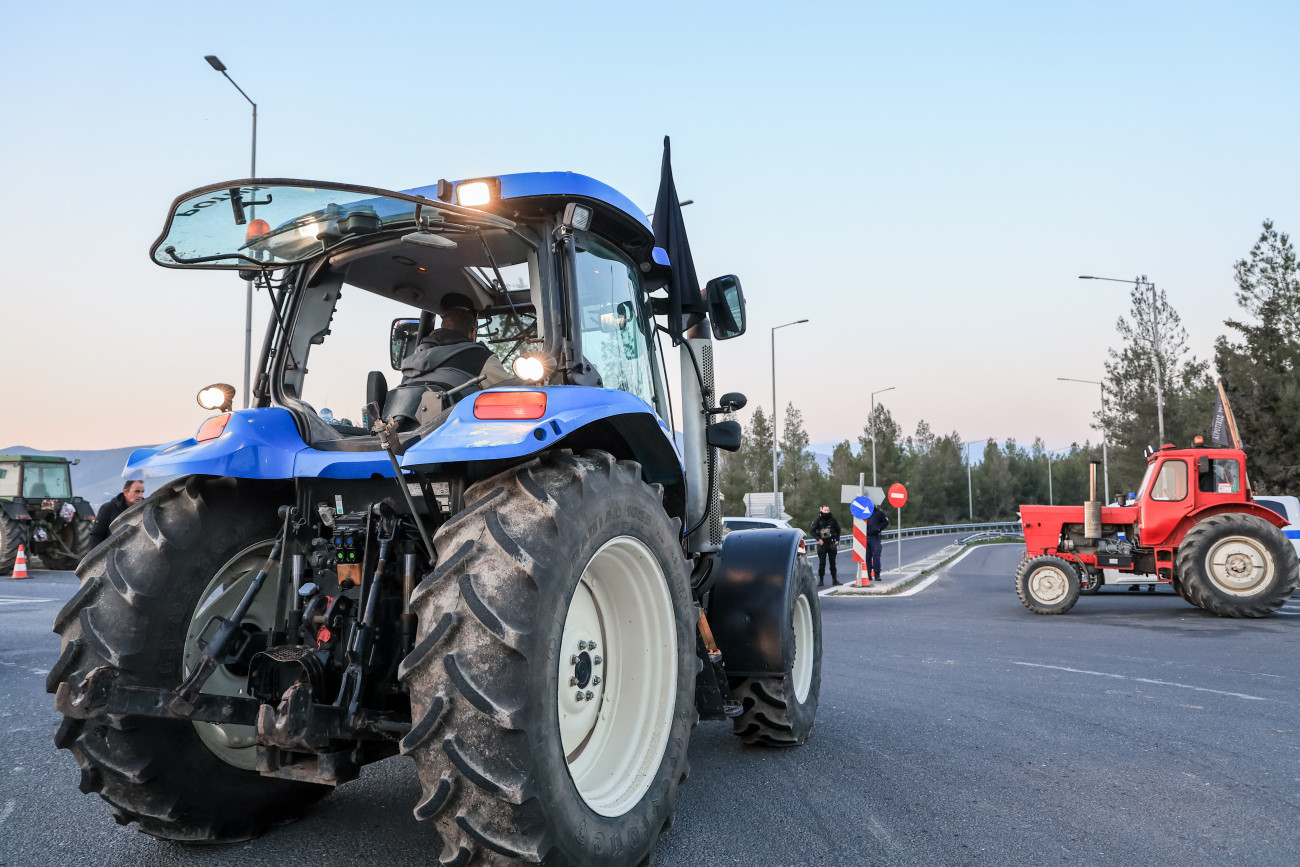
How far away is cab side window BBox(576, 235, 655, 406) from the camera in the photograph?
395 cm

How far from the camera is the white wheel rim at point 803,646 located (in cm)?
563

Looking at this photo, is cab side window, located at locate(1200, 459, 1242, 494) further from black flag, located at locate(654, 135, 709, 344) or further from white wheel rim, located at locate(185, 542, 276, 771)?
white wheel rim, located at locate(185, 542, 276, 771)

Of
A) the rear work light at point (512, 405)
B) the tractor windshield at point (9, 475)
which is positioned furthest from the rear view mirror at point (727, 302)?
the tractor windshield at point (9, 475)

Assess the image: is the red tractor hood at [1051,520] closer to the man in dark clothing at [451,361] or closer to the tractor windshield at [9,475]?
the man in dark clothing at [451,361]

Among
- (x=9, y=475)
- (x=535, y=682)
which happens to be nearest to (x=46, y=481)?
(x=9, y=475)

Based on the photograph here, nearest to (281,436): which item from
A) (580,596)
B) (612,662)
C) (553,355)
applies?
(553,355)

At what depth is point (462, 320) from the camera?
447 cm

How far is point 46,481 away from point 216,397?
21666 millimetres

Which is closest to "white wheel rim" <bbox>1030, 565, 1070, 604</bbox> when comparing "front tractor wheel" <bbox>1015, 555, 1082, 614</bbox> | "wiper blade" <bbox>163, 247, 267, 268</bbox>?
"front tractor wheel" <bbox>1015, 555, 1082, 614</bbox>

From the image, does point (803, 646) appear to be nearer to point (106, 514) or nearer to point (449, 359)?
point (449, 359)

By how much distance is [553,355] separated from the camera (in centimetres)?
369

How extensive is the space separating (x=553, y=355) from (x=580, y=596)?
38.2 inches

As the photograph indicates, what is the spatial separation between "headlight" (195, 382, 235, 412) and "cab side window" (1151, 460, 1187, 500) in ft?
50.8

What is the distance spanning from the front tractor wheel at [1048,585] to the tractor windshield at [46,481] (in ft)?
69.8
